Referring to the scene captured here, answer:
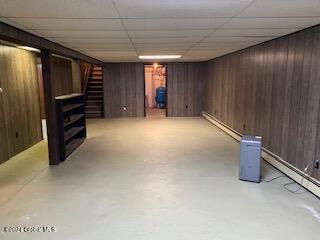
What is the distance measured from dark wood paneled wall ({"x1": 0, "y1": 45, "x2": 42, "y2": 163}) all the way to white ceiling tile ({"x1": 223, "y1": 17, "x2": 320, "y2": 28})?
12.6 feet

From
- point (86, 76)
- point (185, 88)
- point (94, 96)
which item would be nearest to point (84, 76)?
point (86, 76)

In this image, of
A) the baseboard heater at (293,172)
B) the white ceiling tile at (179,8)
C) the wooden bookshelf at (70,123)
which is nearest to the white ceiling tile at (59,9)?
the white ceiling tile at (179,8)

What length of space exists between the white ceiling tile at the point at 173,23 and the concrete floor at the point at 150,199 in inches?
75.8

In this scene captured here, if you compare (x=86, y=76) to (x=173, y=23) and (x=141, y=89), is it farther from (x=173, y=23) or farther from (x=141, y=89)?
(x=173, y=23)

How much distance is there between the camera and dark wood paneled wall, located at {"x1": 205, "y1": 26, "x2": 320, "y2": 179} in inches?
119

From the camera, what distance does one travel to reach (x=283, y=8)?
2.16 metres

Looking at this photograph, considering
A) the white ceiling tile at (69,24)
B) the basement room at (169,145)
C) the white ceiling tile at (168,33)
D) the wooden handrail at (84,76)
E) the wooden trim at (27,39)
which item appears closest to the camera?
the basement room at (169,145)

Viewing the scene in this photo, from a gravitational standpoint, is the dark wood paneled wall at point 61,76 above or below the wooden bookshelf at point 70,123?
above

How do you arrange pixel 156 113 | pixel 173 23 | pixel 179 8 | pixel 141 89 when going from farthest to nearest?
1. pixel 156 113
2. pixel 141 89
3. pixel 173 23
4. pixel 179 8

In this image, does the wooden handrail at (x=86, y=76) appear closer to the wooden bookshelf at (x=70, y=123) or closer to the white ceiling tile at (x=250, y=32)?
the wooden bookshelf at (x=70, y=123)

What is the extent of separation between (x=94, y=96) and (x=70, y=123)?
4.56 metres

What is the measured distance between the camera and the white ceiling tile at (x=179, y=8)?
6.46ft

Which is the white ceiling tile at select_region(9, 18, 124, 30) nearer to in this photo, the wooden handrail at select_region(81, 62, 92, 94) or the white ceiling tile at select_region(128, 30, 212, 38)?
the white ceiling tile at select_region(128, 30, 212, 38)

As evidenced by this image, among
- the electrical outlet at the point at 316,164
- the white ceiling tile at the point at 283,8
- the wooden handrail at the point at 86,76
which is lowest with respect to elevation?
the electrical outlet at the point at 316,164
